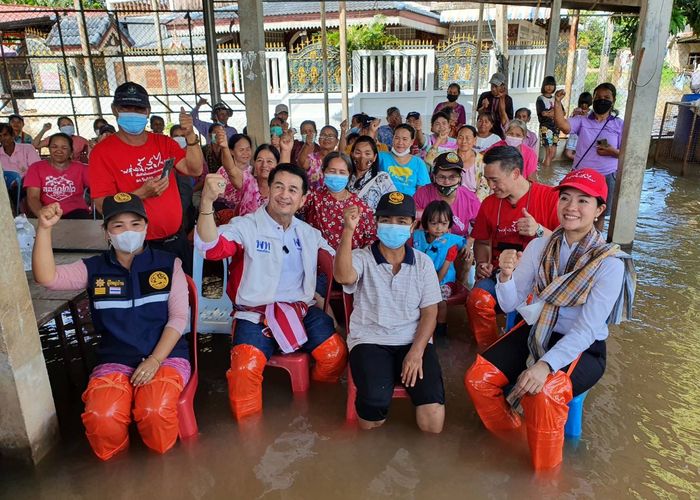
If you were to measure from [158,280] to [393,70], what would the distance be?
1229 cm

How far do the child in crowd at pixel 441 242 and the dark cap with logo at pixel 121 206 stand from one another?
81.7 inches

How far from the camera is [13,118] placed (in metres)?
7.98

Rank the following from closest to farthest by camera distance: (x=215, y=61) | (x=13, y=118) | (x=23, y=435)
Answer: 1. (x=23, y=435)
2. (x=215, y=61)
3. (x=13, y=118)

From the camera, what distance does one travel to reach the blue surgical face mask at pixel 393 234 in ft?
9.89

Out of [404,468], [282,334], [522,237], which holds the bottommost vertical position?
[404,468]

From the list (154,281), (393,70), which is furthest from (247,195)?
(393,70)

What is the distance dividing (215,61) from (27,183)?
3123 millimetres

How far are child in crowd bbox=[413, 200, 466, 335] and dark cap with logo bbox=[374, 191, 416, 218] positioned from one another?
93cm

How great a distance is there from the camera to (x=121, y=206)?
2738mm

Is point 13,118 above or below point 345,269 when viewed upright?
above

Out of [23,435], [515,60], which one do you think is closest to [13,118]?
[23,435]

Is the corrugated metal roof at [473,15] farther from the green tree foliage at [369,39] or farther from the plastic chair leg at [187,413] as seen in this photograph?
the plastic chair leg at [187,413]

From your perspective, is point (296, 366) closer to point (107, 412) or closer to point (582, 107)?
point (107, 412)

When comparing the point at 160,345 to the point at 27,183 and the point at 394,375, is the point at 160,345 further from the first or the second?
the point at 27,183
